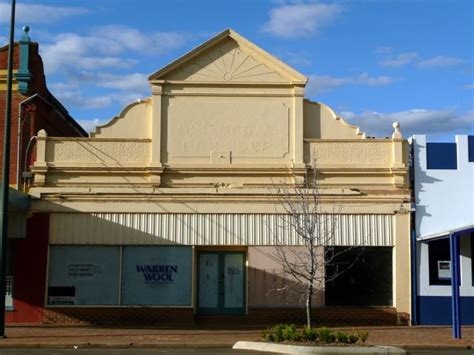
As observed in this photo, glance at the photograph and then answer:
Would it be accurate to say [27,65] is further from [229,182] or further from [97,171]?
[229,182]

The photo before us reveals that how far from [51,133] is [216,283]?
995 centimetres

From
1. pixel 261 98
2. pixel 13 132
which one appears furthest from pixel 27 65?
pixel 261 98

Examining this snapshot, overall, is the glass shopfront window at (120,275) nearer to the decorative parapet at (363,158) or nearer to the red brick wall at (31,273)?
the red brick wall at (31,273)

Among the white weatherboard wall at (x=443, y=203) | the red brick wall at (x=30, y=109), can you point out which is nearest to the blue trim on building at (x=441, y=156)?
the white weatherboard wall at (x=443, y=203)

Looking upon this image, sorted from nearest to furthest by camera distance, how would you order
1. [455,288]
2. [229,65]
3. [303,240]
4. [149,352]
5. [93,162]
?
1. [149,352]
2. [455,288]
3. [303,240]
4. [93,162]
5. [229,65]

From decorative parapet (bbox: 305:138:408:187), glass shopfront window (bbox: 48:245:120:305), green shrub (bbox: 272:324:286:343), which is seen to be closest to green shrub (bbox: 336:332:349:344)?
green shrub (bbox: 272:324:286:343)

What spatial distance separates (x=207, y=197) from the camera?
23578 mm

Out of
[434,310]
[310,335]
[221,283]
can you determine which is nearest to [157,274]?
[221,283]

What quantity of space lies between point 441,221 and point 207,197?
758 centimetres

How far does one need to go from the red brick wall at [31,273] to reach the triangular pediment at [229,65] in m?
6.36

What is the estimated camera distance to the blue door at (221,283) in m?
23.7

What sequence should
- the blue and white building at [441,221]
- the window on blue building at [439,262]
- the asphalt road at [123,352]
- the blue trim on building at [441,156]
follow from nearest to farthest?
the asphalt road at [123,352]
the blue and white building at [441,221]
the window on blue building at [439,262]
the blue trim on building at [441,156]

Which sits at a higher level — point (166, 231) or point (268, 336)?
point (166, 231)

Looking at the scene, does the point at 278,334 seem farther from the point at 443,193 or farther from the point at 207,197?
the point at 443,193
